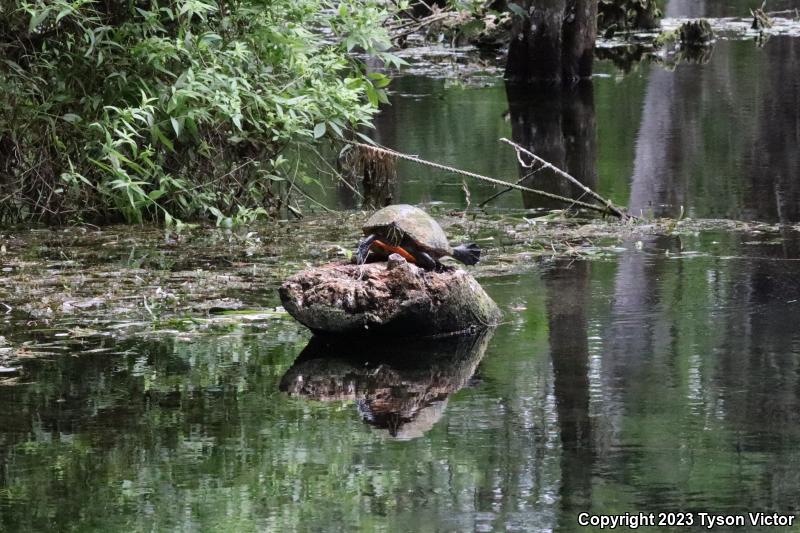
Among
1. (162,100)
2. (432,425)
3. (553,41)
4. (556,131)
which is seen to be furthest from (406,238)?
(553,41)

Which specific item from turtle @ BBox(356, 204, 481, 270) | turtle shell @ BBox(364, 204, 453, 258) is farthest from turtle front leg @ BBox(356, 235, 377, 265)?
turtle shell @ BBox(364, 204, 453, 258)

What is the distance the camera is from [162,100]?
10422mm

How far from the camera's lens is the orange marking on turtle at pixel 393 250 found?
7898 millimetres

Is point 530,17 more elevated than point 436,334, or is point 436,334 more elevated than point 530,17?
point 530,17

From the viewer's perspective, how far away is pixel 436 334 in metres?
7.59

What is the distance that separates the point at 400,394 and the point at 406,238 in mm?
1572

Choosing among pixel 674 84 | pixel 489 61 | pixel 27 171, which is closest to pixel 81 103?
pixel 27 171

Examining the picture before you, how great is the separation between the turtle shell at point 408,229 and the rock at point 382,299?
0.37 metres

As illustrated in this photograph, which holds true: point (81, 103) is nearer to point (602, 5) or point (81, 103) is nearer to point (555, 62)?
point (555, 62)

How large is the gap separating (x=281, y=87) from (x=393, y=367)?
4793 millimetres

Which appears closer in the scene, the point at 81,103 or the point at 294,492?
the point at 294,492

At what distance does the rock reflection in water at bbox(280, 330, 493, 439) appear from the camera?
6.23 m

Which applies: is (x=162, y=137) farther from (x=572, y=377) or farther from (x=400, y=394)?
(x=572, y=377)

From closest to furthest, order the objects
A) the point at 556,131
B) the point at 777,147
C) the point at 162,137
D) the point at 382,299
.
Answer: the point at 382,299, the point at 162,137, the point at 777,147, the point at 556,131
